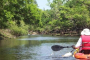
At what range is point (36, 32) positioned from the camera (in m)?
94.6

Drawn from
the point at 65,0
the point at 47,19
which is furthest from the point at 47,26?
the point at 65,0

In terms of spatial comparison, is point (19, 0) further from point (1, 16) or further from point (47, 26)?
point (47, 26)

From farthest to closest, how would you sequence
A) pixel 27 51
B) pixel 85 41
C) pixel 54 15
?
1. pixel 54 15
2. pixel 27 51
3. pixel 85 41

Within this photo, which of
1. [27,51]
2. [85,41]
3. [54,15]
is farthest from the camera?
[54,15]

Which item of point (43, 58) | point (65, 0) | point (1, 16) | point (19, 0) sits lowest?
point (43, 58)

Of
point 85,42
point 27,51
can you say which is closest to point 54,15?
point 27,51

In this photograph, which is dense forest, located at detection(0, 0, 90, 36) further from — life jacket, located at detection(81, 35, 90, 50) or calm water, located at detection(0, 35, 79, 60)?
life jacket, located at detection(81, 35, 90, 50)

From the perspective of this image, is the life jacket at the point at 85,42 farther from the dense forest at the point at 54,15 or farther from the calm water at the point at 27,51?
the dense forest at the point at 54,15

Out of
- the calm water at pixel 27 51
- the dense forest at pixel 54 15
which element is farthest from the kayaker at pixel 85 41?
the dense forest at pixel 54 15

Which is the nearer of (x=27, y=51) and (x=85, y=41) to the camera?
(x=85, y=41)

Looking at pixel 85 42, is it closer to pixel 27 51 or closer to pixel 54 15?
pixel 27 51

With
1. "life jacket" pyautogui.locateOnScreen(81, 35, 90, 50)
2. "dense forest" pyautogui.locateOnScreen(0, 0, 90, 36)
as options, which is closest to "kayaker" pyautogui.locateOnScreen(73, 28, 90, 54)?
"life jacket" pyautogui.locateOnScreen(81, 35, 90, 50)

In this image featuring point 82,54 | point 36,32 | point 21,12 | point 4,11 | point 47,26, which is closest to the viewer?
point 82,54

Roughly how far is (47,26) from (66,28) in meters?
14.7
